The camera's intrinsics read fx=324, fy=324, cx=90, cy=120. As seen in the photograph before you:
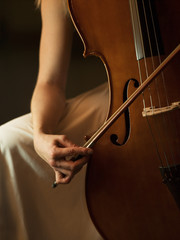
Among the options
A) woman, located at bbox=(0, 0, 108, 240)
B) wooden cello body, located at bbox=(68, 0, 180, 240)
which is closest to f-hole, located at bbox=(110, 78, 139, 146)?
wooden cello body, located at bbox=(68, 0, 180, 240)

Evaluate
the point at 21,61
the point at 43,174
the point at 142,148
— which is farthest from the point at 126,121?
the point at 21,61

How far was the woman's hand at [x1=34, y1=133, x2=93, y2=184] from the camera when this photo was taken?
0.59 metres

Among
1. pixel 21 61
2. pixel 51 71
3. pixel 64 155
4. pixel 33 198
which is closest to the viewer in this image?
pixel 64 155

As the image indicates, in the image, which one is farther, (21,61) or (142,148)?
(21,61)

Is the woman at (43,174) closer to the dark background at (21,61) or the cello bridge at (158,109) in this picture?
the cello bridge at (158,109)

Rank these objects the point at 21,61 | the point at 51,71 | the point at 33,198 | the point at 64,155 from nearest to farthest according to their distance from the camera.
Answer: the point at 64,155 < the point at 33,198 < the point at 51,71 < the point at 21,61

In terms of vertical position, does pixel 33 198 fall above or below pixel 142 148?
below

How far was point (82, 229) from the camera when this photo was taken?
78 cm

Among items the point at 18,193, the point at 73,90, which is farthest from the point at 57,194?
the point at 73,90

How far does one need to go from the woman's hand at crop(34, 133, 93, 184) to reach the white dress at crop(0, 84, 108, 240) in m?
0.13

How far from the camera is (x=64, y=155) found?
59cm

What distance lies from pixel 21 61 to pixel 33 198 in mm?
870

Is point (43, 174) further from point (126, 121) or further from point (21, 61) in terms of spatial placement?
point (21, 61)

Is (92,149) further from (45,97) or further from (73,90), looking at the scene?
Result: (73,90)
